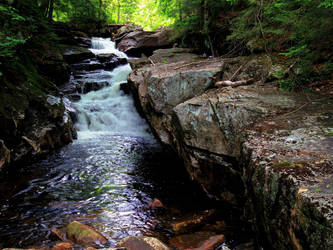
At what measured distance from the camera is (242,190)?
3635 mm

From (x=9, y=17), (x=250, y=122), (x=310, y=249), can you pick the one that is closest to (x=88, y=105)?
(x=9, y=17)

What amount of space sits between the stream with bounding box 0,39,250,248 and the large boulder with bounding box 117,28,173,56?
8852mm

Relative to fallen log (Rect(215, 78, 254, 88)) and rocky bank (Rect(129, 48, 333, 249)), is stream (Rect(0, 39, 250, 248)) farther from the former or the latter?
fallen log (Rect(215, 78, 254, 88))

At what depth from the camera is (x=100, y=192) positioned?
447cm

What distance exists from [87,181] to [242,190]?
10.9ft

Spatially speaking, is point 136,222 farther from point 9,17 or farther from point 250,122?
point 9,17

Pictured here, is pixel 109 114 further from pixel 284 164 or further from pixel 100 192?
pixel 284 164

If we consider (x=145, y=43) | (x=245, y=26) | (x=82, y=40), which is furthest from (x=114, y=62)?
(x=245, y=26)

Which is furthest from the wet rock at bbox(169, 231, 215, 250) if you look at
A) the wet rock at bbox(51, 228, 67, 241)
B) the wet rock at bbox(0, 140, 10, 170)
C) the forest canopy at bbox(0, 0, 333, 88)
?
the wet rock at bbox(0, 140, 10, 170)

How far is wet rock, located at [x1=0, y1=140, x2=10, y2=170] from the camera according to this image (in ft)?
15.2

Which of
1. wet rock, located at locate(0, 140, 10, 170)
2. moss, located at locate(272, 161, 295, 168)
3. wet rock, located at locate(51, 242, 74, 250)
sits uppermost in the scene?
moss, located at locate(272, 161, 295, 168)

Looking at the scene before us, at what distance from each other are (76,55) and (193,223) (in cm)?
1235

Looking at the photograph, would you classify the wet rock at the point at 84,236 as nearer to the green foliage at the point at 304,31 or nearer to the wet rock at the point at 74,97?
the green foliage at the point at 304,31

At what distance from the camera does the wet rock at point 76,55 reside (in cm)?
1257
